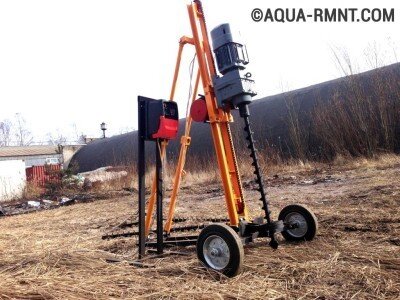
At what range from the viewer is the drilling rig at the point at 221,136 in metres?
3.21

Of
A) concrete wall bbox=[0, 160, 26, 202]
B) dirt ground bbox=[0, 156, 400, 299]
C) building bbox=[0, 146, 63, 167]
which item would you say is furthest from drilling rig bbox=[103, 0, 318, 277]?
building bbox=[0, 146, 63, 167]

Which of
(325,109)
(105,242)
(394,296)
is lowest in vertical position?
(394,296)

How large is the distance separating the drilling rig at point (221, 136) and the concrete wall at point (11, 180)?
18.4m

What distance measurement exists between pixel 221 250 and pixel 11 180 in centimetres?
2109

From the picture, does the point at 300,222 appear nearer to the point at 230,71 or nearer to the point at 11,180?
the point at 230,71

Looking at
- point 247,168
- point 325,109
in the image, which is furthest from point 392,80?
point 247,168

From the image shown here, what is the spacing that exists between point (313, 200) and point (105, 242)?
11.6 feet

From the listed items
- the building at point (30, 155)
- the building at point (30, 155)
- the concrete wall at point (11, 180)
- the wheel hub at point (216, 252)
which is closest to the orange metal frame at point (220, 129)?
the wheel hub at point (216, 252)

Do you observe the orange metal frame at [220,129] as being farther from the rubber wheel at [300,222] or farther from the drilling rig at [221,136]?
the rubber wheel at [300,222]

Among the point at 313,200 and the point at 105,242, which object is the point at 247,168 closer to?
the point at 313,200

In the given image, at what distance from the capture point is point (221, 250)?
116 inches

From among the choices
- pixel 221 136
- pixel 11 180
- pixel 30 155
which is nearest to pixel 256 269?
pixel 221 136

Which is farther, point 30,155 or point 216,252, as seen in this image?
point 30,155

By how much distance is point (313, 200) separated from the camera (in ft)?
21.2
